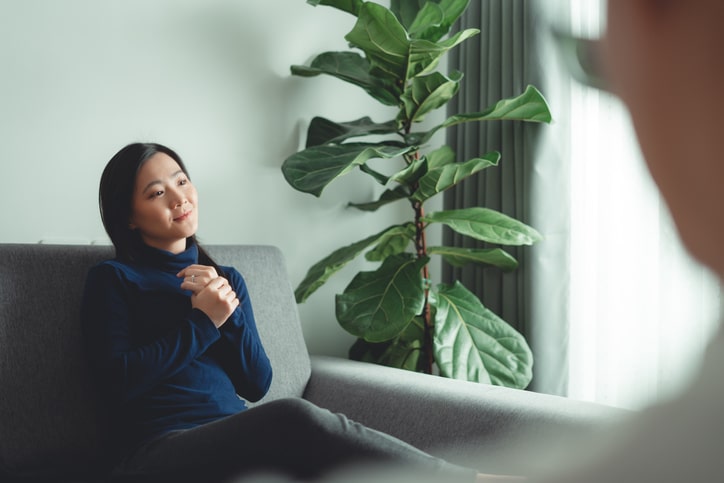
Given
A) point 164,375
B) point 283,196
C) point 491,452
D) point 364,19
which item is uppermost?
point 364,19

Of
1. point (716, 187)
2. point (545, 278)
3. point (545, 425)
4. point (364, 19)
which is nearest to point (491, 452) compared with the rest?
point (545, 425)

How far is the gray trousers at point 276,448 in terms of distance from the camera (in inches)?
52.6

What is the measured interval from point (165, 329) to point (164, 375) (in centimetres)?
13

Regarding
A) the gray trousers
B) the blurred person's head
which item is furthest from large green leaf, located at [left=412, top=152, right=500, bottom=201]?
the blurred person's head

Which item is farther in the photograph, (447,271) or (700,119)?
(447,271)

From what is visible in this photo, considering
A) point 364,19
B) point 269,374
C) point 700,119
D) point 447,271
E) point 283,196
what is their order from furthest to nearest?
point 447,271 → point 283,196 → point 364,19 → point 269,374 → point 700,119

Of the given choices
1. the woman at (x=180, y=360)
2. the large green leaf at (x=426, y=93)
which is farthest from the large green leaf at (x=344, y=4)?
the woman at (x=180, y=360)

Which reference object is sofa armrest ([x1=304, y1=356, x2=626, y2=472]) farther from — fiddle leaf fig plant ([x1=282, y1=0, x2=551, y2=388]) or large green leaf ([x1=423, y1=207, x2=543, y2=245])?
large green leaf ([x1=423, y1=207, x2=543, y2=245])

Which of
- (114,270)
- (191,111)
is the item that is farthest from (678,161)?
(191,111)

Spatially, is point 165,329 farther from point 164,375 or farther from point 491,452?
point 491,452

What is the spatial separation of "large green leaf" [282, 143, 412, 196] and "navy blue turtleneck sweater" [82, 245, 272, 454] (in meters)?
0.47

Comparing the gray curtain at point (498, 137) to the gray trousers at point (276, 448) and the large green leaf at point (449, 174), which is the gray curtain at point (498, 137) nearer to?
the large green leaf at point (449, 174)

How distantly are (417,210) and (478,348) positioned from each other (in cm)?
51

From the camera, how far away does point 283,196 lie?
2.65 m
